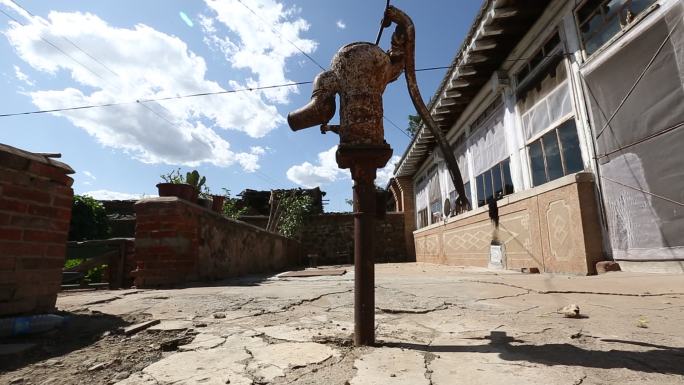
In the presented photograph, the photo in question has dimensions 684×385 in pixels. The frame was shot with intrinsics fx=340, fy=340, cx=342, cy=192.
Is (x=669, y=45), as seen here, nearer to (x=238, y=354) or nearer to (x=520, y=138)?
(x=520, y=138)

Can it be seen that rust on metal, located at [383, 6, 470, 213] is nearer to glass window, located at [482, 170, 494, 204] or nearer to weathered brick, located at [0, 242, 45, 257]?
weathered brick, located at [0, 242, 45, 257]

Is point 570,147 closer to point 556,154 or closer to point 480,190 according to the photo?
point 556,154

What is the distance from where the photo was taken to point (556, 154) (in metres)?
5.44

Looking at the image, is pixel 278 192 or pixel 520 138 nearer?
pixel 520 138

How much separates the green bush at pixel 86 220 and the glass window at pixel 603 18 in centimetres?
1668

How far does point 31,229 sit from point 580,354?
2.70 meters

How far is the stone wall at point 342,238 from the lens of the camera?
15.2 m

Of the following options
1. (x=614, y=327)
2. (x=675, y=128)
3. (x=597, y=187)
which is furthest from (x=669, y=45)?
(x=614, y=327)

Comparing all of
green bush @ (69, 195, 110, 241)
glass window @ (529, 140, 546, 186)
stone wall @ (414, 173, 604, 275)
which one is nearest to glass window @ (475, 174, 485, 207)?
stone wall @ (414, 173, 604, 275)

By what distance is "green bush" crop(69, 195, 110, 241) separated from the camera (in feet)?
45.4

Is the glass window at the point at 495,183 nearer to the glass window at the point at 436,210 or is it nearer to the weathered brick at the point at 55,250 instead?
the glass window at the point at 436,210

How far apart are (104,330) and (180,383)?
94cm

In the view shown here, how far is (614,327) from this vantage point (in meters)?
1.63

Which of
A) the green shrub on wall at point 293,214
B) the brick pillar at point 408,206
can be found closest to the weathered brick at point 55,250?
the green shrub on wall at point 293,214
